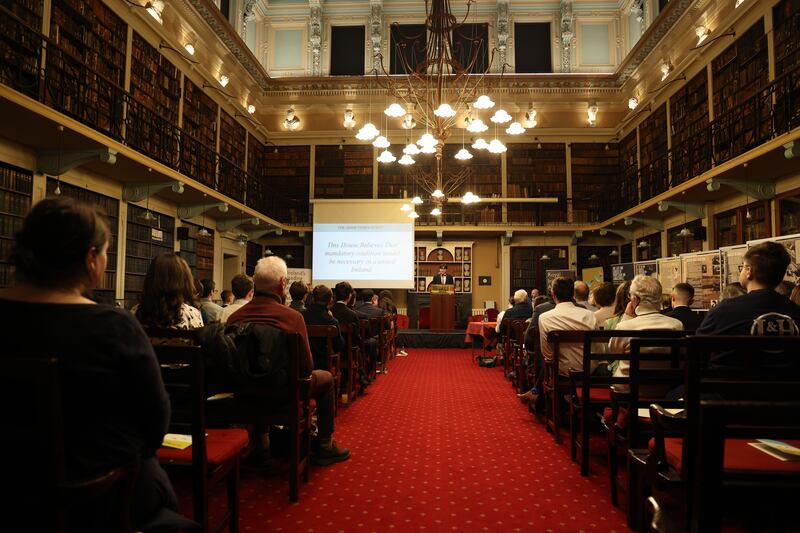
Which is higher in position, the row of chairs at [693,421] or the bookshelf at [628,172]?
the bookshelf at [628,172]

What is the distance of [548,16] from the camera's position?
41.6ft

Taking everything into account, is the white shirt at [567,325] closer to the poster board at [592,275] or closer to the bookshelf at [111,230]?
the bookshelf at [111,230]

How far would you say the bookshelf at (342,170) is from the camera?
43.5 feet

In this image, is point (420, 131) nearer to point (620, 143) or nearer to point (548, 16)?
point (548, 16)

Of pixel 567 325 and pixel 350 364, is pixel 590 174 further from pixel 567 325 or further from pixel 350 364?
pixel 350 364

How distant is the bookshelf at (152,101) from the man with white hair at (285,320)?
226 inches

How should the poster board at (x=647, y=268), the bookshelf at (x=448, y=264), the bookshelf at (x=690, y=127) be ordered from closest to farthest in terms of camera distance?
the poster board at (x=647, y=268) < the bookshelf at (x=690, y=127) < the bookshelf at (x=448, y=264)

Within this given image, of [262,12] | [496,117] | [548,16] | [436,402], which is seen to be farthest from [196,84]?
[548,16]

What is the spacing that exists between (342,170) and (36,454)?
41.9ft

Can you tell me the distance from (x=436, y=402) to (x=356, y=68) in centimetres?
1068

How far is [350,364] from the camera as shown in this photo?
458cm

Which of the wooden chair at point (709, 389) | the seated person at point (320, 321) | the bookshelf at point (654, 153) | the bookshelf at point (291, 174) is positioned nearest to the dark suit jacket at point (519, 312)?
the seated person at point (320, 321)

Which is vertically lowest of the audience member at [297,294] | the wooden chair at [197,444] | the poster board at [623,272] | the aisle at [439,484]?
the aisle at [439,484]

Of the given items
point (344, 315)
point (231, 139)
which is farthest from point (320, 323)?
point (231, 139)
